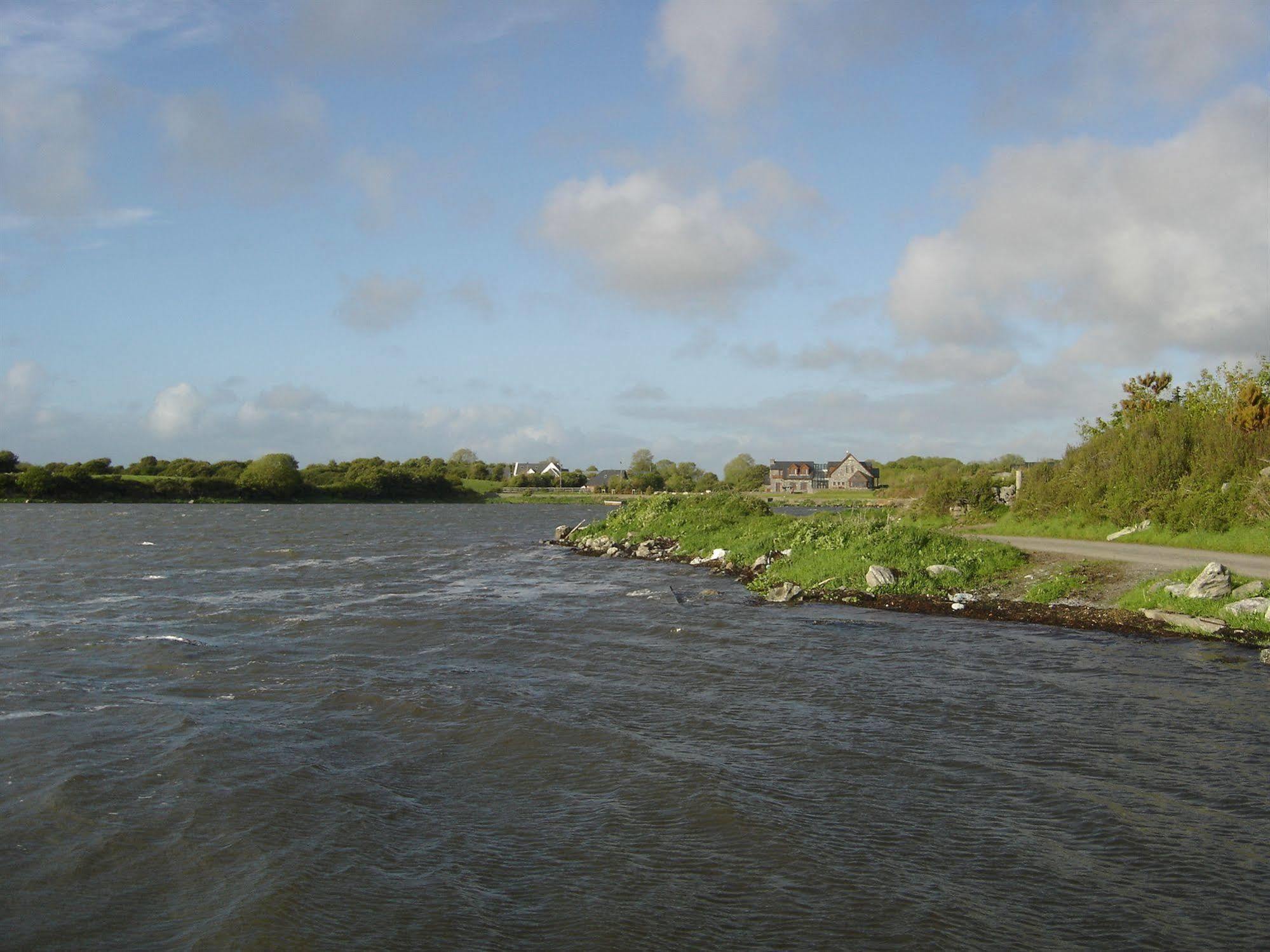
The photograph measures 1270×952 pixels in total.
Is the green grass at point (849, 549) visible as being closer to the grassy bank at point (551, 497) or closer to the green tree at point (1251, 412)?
the green tree at point (1251, 412)

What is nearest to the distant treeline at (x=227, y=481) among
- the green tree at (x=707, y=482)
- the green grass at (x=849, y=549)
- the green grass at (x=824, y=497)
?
the green tree at (x=707, y=482)

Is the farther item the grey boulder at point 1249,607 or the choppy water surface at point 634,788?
the grey boulder at point 1249,607

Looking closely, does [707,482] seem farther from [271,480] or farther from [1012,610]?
[1012,610]

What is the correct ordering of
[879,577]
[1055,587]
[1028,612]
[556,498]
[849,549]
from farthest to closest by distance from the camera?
A: [556,498], [849,549], [879,577], [1055,587], [1028,612]

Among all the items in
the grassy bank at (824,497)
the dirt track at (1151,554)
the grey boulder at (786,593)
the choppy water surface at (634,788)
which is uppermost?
the grassy bank at (824,497)

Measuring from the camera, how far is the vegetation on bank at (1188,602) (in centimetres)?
1466

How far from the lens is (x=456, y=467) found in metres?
187

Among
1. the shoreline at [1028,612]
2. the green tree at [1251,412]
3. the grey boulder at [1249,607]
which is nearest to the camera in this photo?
the grey boulder at [1249,607]

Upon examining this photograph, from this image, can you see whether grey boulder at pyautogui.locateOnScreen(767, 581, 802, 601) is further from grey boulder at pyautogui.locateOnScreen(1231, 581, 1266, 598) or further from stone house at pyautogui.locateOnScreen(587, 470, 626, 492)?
stone house at pyautogui.locateOnScreen(587, 470, 626, 492)

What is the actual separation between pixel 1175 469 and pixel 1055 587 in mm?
9469

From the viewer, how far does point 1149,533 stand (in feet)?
78.4

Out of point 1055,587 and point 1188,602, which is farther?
point 1055,587

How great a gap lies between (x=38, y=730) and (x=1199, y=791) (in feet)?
42.8

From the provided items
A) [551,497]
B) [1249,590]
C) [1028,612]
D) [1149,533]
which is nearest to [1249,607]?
[1249,590]
